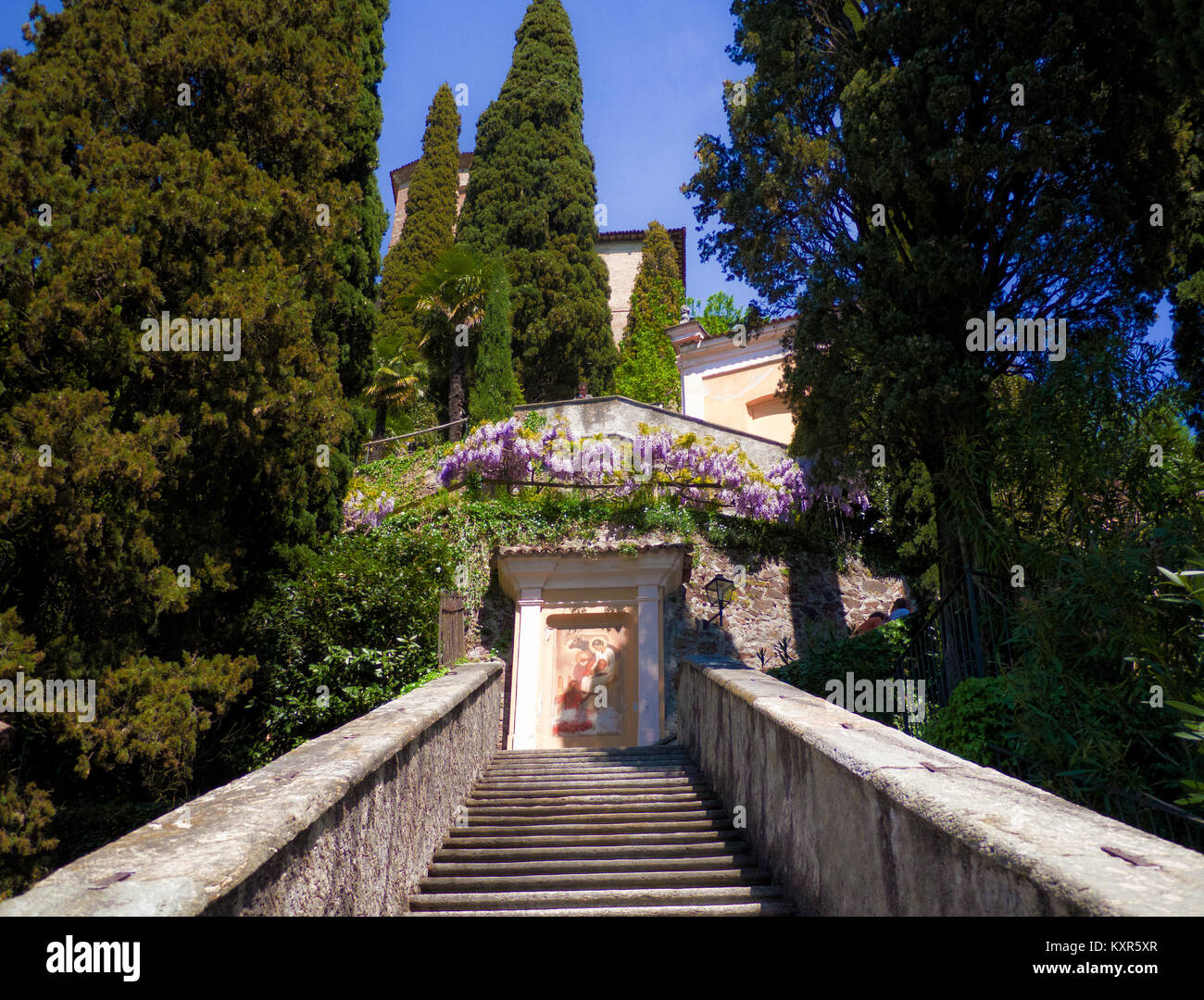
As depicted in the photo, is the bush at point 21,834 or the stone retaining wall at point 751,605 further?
the stone retaining wall at point 751,605

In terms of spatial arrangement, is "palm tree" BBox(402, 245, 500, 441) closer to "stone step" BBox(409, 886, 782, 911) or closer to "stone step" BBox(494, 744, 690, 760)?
"stone step" BBox(494, 744, 690, 760)

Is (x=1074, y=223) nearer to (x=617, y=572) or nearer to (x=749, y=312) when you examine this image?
(x=749, y=312)

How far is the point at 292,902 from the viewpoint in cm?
233

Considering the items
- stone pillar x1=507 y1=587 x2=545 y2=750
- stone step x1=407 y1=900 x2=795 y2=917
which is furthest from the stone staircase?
stone pillar x1=507 y1=587 x2=545 y2=750

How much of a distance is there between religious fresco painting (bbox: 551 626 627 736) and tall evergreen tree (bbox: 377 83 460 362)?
14.4 metres

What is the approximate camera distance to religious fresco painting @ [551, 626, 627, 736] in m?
12.3

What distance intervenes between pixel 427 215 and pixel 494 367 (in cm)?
1898

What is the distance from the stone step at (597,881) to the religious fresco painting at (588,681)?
8.40 m

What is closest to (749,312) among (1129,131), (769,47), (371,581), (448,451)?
(769,47)

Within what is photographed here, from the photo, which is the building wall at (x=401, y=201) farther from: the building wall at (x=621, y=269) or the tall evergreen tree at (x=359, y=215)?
the tall evergreen tree at (x=359, y=215)

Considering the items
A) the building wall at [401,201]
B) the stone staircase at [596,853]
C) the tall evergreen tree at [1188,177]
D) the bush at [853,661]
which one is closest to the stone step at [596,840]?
the stone staircase at [596,853]

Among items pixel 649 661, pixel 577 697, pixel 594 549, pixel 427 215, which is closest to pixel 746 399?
pixel 594 549

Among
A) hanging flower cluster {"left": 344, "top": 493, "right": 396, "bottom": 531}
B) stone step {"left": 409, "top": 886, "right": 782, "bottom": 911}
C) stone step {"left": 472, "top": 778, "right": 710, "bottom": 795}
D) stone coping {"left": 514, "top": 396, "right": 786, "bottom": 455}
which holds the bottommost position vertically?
stone step {"left": 472, "top": 778, "right": 710, "bottom": 795}

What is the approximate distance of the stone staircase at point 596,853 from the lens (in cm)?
359
